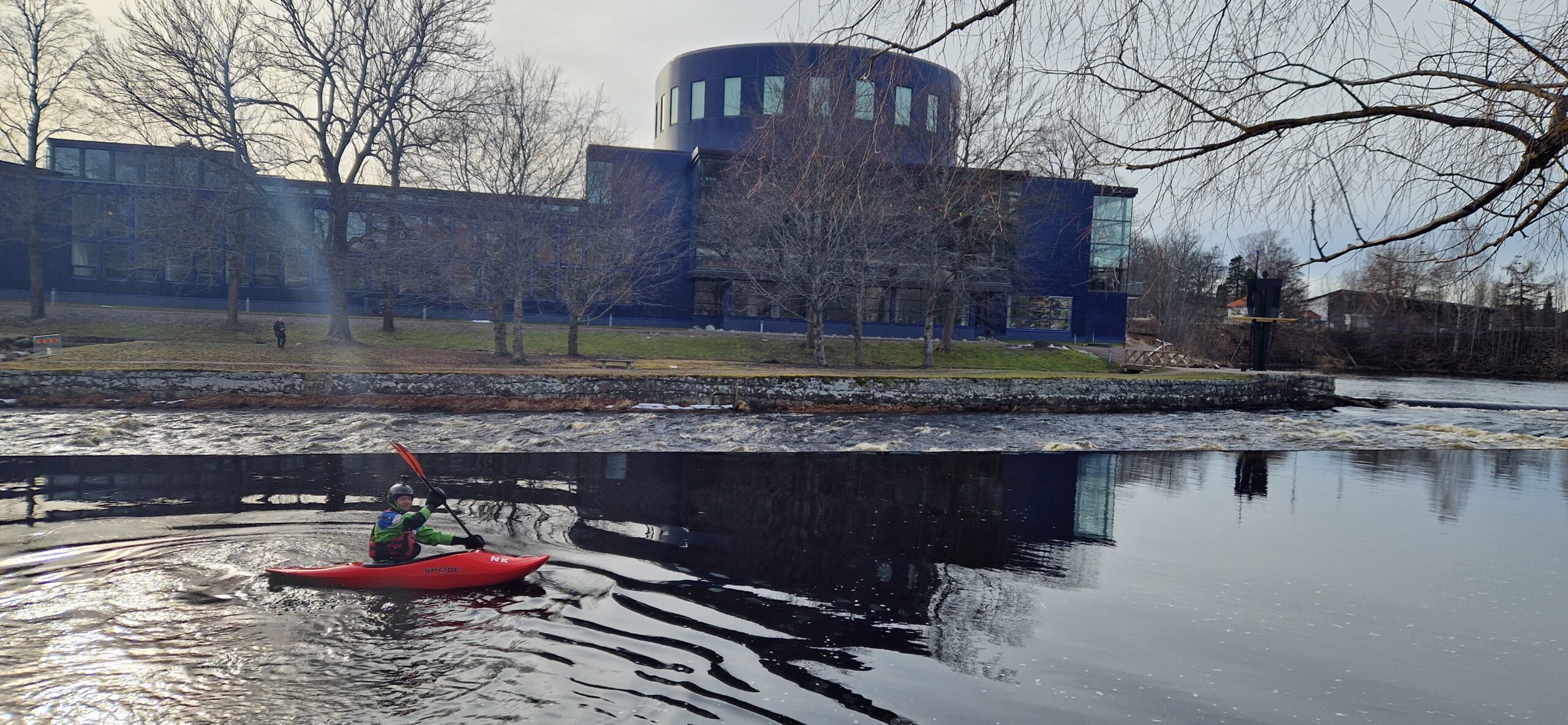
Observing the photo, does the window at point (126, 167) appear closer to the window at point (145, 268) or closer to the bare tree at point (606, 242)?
the window at point (145, 268)

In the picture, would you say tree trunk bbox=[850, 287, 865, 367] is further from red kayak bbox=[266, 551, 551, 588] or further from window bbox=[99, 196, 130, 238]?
window bbox=[99, 196, 130, 238]

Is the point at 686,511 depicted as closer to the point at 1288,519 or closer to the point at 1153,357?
the point at 1288,519

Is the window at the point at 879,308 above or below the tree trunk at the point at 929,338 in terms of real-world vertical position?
above

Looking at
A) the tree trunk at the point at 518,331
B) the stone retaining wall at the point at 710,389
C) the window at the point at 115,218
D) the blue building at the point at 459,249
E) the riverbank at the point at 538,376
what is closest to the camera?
the stone retaining wall at the point at 710,389

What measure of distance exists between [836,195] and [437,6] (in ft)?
95.6

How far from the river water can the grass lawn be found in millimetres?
9648

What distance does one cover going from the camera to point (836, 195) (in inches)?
178

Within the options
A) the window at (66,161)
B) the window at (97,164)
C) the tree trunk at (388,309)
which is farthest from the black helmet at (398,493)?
the window at (66,161)

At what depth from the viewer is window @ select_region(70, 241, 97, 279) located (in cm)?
4088

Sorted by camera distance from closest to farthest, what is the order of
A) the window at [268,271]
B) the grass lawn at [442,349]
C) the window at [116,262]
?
the grass lawn at [442,349] → the window at [116,262] → the window at [268,271]

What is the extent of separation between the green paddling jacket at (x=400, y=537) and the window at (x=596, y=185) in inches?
922

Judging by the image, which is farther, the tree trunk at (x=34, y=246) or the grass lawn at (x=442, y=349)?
the tree trunk at (x=34, y=246)

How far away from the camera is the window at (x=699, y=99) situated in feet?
155

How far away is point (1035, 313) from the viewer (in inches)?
1827
